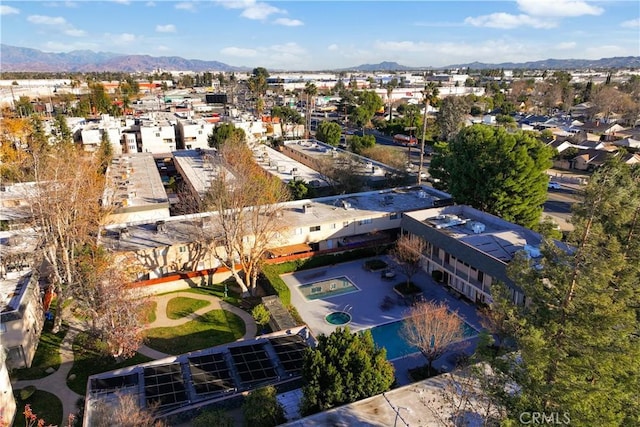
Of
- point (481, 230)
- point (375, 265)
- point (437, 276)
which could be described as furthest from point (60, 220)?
point (481, 230)

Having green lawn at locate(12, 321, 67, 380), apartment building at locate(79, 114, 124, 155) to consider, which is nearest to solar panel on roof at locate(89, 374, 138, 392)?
green lawn at locate(12, 321, 67, 380)

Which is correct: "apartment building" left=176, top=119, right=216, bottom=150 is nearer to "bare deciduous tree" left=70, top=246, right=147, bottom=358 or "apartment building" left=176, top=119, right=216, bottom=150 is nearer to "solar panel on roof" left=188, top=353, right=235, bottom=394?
"bare deciduous tree" left=70, top=246, right=147, bottom=358

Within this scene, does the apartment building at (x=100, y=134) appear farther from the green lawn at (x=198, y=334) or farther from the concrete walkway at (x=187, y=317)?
the green lawn at (x=198, y=334)

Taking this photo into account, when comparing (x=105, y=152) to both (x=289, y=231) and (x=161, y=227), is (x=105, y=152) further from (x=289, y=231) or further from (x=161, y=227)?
(x=289, y=231)

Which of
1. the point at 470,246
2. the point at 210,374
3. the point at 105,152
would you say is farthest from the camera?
the point at 105,152

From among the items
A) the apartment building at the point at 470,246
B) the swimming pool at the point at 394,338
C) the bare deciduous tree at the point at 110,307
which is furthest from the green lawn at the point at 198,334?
the apartment building at the point at 470,246
